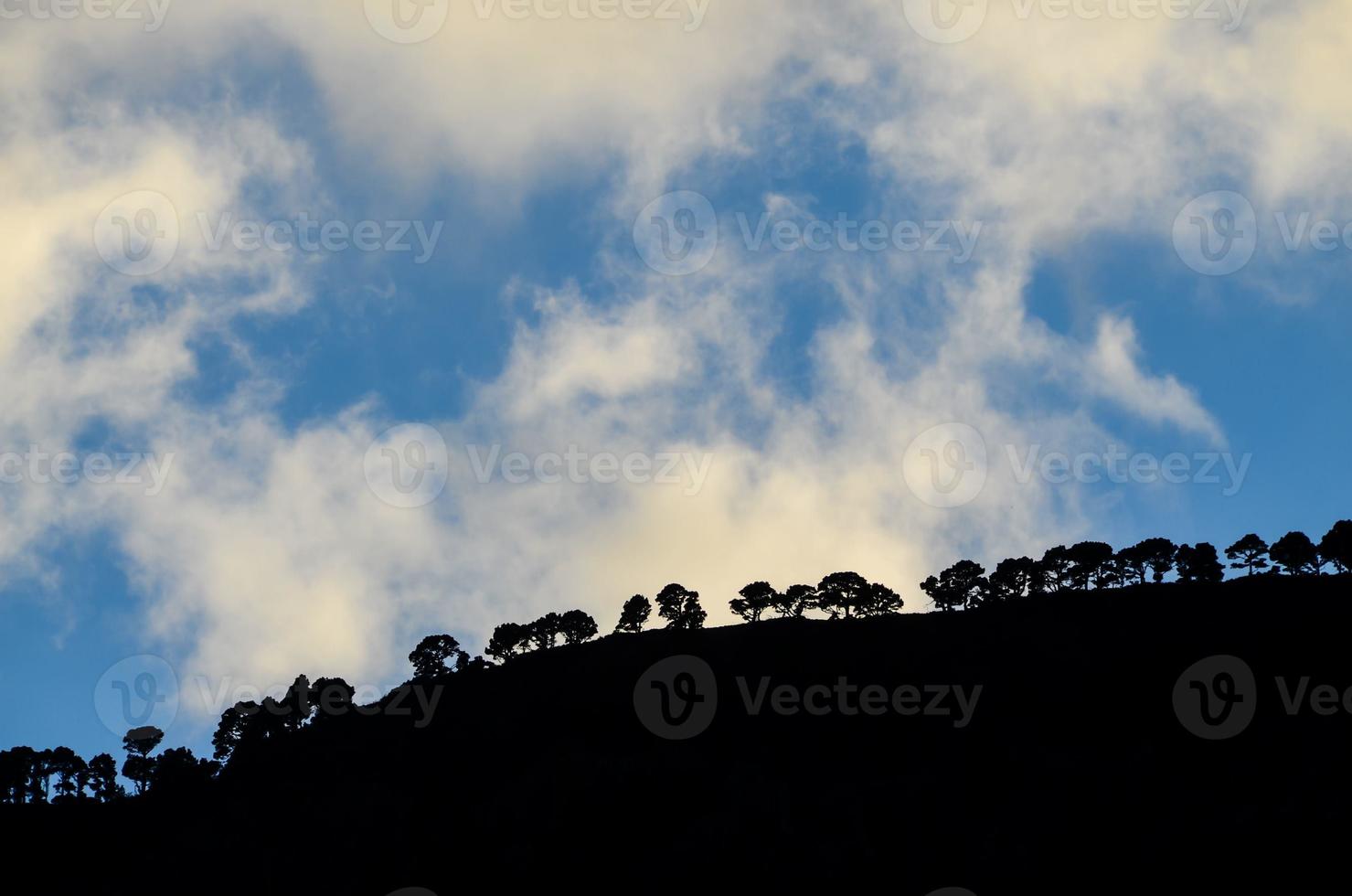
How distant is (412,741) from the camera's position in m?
132

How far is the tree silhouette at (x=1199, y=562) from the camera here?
166m

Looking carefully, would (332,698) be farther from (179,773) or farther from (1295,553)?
(1295,553)

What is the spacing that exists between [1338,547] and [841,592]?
239 ft

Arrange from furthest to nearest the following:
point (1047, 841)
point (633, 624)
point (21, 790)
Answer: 1. point (633, 624)
2. point (21, 790)
3. point (1047, 841)

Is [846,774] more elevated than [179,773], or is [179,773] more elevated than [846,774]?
[179,773]

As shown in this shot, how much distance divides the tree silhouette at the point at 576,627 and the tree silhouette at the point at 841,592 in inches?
1506

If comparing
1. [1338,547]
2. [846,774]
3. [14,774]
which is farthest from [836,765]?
[14,774]

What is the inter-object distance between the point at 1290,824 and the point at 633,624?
118894 millimetres

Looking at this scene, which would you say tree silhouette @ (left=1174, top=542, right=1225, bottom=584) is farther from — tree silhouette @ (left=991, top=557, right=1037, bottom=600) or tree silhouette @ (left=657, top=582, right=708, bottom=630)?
tree silhouette @ (left=657, top=582, right=708, bottom=630)

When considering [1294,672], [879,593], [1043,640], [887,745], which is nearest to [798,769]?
[887,745]

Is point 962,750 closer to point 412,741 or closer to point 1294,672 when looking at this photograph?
point 1294,672

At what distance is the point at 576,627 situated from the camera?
181 m

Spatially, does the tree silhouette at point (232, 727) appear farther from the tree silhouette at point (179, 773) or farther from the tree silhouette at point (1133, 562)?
the tree silhouette at point (1133, 562)

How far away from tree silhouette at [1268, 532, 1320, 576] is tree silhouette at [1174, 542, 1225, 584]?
26.0 ft
